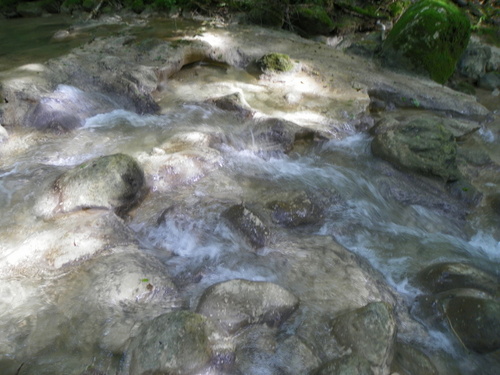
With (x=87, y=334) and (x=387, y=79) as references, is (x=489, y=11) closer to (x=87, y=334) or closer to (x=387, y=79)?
(x=387, y=79)

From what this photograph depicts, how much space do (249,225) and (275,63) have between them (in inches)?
207

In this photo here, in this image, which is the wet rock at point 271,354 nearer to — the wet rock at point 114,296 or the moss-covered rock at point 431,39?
the wet rock at point 114,296

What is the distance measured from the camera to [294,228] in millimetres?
4434

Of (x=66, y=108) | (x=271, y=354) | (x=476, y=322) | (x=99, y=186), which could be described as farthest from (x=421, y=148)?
(x=66, y=108)

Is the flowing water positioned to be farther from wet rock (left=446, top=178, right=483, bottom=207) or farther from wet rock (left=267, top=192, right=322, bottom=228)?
wet rock (left=446, top=178, right=483, bottom=207)

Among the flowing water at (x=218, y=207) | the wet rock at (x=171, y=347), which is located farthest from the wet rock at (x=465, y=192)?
the wet rock at (x=171, y=347)

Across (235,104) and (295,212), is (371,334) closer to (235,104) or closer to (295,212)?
(295,212)

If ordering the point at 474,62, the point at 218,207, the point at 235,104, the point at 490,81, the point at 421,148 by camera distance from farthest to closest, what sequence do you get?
the point at 474,62 < the point at 490,81 < the point at 235,104 < the point at 421,148 < the point at 218,207

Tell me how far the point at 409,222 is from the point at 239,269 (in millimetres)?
2488

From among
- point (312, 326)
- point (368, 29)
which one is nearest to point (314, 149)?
point (312, 326)

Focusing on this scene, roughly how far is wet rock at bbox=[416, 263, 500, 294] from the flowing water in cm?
19

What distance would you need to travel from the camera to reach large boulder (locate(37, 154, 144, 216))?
4.17m

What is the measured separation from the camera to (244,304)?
3086 millimetres

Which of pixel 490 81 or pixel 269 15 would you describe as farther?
pixel 269 15
